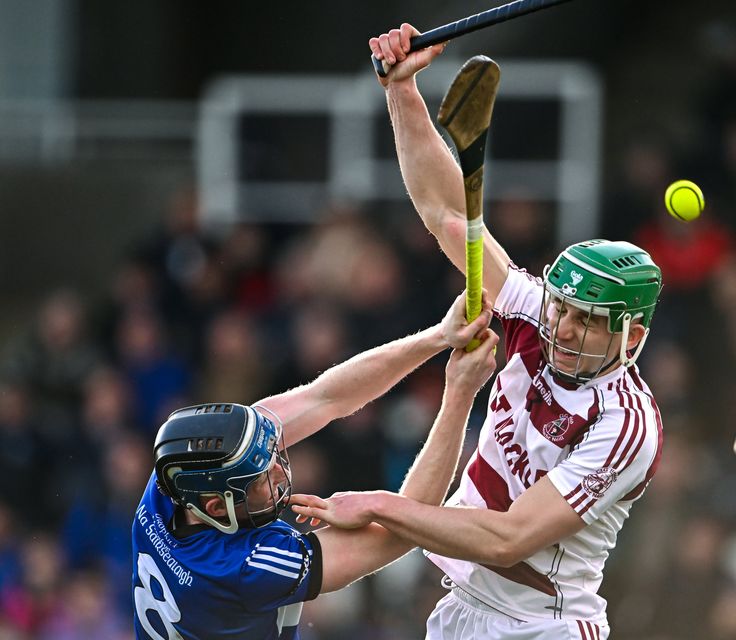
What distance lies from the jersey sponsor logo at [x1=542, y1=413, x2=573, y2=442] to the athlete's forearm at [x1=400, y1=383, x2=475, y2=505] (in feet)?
0.71

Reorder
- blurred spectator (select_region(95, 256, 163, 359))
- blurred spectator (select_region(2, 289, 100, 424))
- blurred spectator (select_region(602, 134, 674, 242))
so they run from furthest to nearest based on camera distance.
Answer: blurred spectator (select_region(95, 256, 163, 359)), blurred spectator (select_region(2, 289, 100, 424)), blurred spectator (select_region(602, 134, 674, 242))

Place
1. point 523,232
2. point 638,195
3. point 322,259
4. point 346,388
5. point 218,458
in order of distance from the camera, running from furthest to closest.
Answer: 1. point 322,259
2. point 638,195
3. point 523,232
4. point 346,388
5. point 218,458

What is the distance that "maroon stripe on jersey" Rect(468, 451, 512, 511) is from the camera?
3.99 m

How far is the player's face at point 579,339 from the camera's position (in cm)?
379

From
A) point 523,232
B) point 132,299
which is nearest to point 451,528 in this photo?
point 523,232

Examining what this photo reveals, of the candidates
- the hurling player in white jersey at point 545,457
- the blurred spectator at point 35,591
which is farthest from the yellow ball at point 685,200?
the blurred spectator at point 35,591

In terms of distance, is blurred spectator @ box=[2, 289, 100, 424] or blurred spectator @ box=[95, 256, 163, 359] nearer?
blurred spectator @ box=[2, 289, 100, 424]

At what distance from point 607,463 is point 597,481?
5 centimetres

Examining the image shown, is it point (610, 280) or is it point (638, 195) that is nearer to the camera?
point (610, 280)

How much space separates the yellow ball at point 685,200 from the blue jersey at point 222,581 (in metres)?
1.40

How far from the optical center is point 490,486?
4031mm

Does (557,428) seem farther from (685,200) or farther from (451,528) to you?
(685,200)

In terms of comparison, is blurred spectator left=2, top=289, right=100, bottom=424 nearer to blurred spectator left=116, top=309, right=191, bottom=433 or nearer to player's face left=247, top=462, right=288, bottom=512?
blurred spectator left=116, top=309, right=191, bottom=433

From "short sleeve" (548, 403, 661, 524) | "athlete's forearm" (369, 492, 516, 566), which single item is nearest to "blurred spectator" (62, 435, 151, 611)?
"athlete's forearm" (369, 492, 516, 566)
